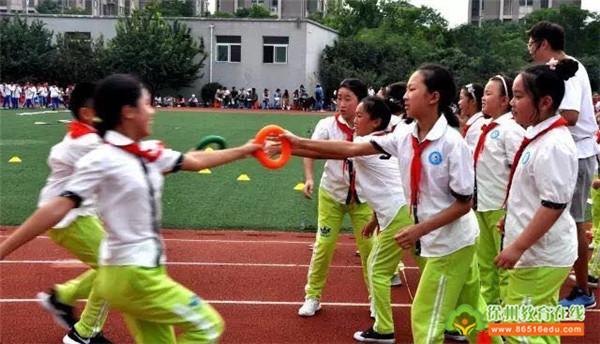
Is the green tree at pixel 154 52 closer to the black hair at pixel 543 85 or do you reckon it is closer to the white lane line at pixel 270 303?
the white lane line at pixel 270 303

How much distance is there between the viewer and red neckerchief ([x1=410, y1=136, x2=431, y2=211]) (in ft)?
13.6

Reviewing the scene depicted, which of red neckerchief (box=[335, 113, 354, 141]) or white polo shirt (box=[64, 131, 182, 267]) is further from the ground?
red neckerchief (box=[335, 113, 354, 141])

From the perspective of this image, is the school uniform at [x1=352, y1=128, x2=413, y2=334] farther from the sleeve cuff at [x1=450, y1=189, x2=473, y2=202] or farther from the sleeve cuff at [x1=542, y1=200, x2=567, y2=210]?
the sleeve cuff at [x1=542, y1=200, x2=567, y2=210]

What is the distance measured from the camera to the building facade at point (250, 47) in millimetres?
49438

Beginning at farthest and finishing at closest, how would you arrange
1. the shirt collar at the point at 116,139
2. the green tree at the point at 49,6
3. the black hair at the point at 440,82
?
the green tree at the point at 49,6 → the black hair at the point at 440,82 → the shirt collar at the point at 116,139

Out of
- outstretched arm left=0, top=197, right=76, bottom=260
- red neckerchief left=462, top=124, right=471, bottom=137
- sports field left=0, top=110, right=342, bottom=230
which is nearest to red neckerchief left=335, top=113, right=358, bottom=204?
red neckerchief left=462, top=124, right=471, bottom=137

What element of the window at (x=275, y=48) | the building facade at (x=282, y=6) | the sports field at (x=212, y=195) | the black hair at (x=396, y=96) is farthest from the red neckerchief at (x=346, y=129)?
the building facade at (x=282, y=6)

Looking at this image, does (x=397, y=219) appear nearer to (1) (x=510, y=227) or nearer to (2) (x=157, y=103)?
(1) (x=510, y=227)

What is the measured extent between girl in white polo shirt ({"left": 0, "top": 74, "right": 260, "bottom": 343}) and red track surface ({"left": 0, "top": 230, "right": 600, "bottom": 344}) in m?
1.88

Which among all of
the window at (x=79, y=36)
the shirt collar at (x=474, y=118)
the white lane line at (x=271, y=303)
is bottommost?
the white lane line at (x=271, y=303)

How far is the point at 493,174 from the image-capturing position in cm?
580

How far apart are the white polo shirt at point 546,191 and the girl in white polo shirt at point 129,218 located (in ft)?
5.78

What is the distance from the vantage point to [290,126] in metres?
29.6

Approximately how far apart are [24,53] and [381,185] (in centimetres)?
4678
